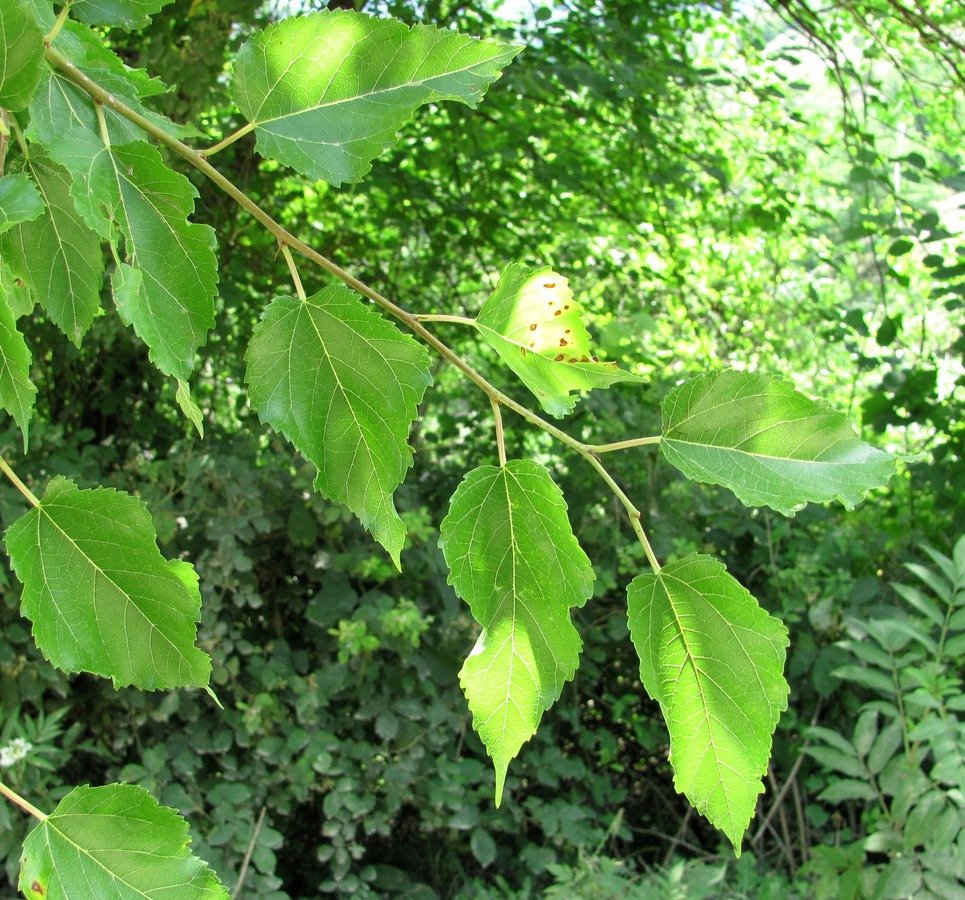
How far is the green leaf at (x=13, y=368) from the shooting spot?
1.13ft

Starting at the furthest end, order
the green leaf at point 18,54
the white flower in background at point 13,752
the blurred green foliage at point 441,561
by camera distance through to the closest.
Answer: the blurred green foliage at point 441,561 → the white flower in background at point 13,752 → the green leaf at point 18,54

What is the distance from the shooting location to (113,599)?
0.39 metres

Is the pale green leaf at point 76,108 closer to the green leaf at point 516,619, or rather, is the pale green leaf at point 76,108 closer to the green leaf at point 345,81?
the green leaf at point 345,81

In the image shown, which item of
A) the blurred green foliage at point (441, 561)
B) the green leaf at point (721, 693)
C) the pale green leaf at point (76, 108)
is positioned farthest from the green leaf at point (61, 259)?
the blurred green foliage at point (441, 561)

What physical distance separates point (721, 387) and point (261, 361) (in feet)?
0.63

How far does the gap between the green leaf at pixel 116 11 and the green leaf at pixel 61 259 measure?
0.09m

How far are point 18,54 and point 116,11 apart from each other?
16cm


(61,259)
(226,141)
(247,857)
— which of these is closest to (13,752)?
(247,857)

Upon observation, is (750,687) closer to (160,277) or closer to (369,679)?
(160,277)

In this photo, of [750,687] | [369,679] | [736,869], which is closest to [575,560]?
[750,687]

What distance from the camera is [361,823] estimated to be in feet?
7.67

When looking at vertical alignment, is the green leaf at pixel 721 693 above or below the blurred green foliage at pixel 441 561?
above

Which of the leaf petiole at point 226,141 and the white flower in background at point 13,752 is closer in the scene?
the leaf petiole at point 226,141

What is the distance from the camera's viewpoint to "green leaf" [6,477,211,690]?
381mm
